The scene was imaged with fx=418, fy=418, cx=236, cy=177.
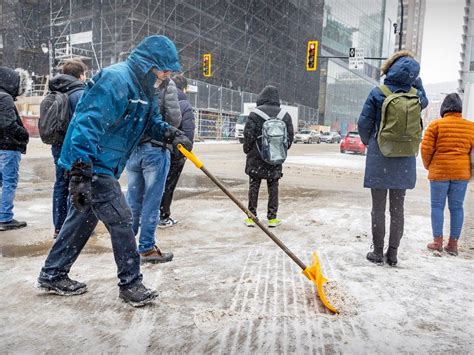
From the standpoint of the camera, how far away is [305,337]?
2609 millimetres

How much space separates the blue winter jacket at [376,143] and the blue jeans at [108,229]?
7.52 ft

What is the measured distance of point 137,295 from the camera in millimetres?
2996

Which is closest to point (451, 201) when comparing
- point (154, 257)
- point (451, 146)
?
point (451, 146)

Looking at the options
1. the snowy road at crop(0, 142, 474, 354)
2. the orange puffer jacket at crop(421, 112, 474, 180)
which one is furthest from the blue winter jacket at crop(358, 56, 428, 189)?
the snowy road at crop(0, 142, 474, 354)

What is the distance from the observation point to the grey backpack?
5.31 metres

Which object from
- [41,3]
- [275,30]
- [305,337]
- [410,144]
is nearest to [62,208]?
[305,337]

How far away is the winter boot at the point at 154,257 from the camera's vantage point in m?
3.93

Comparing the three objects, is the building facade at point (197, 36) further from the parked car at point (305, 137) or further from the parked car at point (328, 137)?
the parked car at point (328, 137)

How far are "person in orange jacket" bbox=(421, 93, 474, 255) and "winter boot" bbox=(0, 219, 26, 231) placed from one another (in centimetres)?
487

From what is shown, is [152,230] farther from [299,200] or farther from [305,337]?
[299,200]

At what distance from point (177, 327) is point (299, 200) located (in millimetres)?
5336

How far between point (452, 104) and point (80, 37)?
33.8 metres

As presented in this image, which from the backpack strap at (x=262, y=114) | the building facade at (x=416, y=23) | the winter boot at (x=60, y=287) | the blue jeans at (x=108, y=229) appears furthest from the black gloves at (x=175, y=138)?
the building facade at (x=416, y=23)

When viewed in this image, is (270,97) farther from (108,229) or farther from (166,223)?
(108,229)
